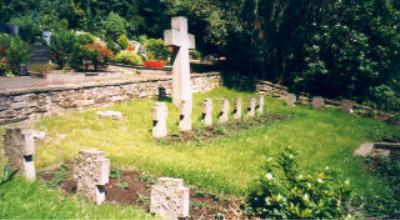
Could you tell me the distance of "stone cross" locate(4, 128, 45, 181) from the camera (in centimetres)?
682

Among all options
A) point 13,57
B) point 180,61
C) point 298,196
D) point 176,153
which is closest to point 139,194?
point 298,196

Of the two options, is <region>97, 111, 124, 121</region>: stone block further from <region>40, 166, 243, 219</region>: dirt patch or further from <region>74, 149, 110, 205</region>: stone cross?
<region>74, 149, 110, 205</region>: stone cross

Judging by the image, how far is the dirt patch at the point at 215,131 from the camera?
456 inches

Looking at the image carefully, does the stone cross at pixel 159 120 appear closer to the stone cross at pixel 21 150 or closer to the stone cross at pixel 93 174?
the stone cross at pixel 21 150

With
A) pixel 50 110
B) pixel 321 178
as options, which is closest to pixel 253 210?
pixel 321 178

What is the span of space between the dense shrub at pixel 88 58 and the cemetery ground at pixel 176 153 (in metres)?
10.7

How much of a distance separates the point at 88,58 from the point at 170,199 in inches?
817

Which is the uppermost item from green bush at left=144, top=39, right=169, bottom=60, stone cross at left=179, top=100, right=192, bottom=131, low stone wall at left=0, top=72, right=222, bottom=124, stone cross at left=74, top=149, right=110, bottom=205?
green bush at left=144, top=39, right=169, bottom=60

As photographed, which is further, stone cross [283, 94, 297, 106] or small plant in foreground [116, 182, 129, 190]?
stone cross [283, 94, 297, 106]

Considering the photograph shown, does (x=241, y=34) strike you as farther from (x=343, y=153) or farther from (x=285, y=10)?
(x=343, y=153)

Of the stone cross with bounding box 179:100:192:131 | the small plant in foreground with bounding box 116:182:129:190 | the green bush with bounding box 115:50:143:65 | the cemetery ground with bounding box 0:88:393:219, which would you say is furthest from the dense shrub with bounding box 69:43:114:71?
the small plant in foreground with bounding box 116:182:129:190

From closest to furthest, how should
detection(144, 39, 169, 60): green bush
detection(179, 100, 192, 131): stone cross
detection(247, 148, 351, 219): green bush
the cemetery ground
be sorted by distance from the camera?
detection(247, 148, 351, 219): green bush < the cemetery ground < detection(179, 100, 192, 131): stone cross < detection(144, 39, 169, 60): green bush

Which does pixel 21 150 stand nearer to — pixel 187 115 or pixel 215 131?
pixel 187 115

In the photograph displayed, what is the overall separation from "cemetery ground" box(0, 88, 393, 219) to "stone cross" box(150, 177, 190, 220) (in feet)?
1.04
